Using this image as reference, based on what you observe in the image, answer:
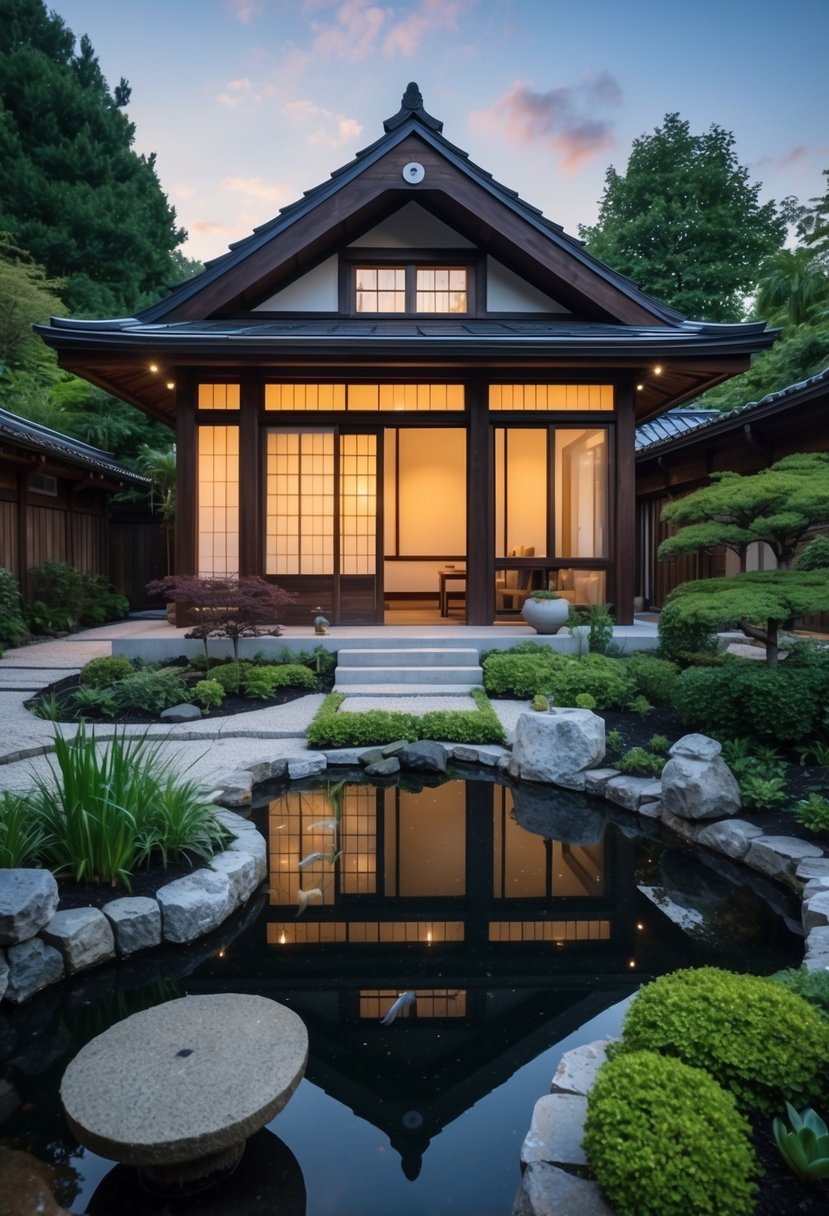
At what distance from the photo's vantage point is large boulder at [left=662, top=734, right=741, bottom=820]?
410 centimetres

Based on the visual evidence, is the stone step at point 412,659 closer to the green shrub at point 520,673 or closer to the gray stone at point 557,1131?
the green shrub at point 520,673

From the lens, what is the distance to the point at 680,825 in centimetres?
423

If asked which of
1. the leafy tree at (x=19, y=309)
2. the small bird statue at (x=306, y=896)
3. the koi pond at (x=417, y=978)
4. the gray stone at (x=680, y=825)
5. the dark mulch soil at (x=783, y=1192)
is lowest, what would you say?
the koi pond at (x=417, y=978)

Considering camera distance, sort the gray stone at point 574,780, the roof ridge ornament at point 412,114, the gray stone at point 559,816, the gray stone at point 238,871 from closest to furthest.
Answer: the gray stone at point 238,871, the gray stone at point 559,816, the gray stone at point 574,780, the roof ridge ornament at point 412,114

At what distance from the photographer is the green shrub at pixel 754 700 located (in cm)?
459

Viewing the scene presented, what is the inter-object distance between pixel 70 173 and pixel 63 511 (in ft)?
45.9

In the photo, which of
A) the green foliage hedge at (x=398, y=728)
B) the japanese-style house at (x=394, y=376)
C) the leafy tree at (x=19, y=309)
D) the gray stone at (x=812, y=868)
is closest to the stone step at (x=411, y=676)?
the green foliage hedge at (x=398, y=728)

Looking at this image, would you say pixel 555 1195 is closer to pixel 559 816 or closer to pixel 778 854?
pixel 778 854

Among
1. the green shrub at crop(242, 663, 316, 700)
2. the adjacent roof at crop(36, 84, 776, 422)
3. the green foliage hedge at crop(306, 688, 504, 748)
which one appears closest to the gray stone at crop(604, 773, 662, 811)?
the green foliage hedge at crop(306, 688, 504, 748)

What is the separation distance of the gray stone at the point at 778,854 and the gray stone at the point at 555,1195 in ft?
7.75

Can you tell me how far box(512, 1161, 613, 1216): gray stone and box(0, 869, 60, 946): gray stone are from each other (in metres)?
1.87

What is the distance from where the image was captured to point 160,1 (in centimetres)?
1113

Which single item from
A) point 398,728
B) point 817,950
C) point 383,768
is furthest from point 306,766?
point 817,950

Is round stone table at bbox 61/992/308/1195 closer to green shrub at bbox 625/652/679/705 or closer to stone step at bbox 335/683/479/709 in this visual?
stone step at bbox 335/683/479/709
